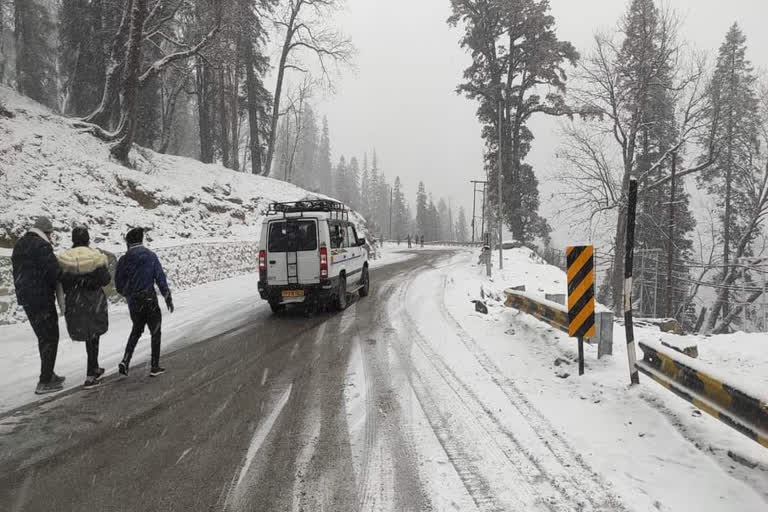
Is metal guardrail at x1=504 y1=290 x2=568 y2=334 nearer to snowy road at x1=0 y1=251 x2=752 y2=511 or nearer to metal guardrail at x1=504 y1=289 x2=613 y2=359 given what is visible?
metal guardrail at x1=504 y1=289 x2=613 y2=359

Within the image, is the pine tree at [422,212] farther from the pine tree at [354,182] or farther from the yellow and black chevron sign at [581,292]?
the yellow and black chevron sign at [581,292]

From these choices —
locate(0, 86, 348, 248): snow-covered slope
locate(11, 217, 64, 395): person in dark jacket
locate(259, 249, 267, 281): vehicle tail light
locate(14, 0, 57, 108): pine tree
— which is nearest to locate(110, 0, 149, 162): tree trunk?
locate(0, 86, 348, 248): snow-covered slope

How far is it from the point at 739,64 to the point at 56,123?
118 ft

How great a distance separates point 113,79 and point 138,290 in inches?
624

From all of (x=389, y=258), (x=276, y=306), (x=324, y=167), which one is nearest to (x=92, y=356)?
(x=276, y=306)

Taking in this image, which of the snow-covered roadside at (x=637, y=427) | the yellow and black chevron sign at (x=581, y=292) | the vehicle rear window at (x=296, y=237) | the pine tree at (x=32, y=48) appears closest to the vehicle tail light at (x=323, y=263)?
the vehicle rear window at (x=296, y=237)

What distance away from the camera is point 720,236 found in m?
26.2

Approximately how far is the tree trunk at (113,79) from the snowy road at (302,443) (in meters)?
15.1

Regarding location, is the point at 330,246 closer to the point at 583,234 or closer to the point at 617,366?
the point at 617,366

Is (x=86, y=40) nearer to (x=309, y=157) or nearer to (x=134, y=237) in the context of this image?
(x=134, y=237)

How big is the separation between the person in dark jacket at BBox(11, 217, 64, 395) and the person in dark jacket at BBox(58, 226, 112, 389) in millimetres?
149

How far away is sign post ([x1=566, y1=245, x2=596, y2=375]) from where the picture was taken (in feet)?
18.1

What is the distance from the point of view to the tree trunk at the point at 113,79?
55.0 feet

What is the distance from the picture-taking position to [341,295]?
403 inches
